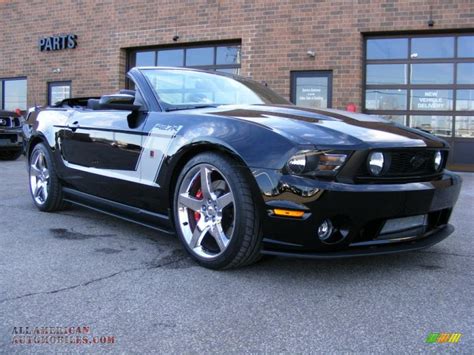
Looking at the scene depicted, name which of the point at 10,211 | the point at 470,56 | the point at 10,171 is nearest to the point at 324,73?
the point at 470,56

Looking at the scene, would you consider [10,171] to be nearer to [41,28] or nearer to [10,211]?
[10,211]

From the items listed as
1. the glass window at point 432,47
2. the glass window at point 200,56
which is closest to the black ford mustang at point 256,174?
the glass window at point 432,47

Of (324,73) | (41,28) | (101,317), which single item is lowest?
(101,317)

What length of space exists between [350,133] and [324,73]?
333 inches

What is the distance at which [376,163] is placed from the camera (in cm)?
307

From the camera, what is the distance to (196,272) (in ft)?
11.1

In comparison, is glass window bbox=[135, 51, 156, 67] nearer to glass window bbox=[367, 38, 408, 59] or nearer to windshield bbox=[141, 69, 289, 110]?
glass window bbox=[367, 38, 408, 59]

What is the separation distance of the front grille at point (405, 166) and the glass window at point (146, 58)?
1084cm

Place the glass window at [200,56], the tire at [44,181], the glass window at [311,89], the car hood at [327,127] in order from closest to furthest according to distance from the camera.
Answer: the car hood at [327,127]
the tire at [44,181]
the glass window at [311,89]
the glass window at [200,56]

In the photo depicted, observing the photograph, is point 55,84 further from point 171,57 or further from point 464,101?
point 464,101

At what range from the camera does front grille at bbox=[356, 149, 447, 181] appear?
3037 mm

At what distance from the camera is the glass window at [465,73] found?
10711 millimetres

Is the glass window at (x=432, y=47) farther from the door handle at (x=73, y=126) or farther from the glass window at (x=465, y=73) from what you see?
the door handle at (x=73, y=126)

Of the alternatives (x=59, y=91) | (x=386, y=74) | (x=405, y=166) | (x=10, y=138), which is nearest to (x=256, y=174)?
(x=405, y=166)
